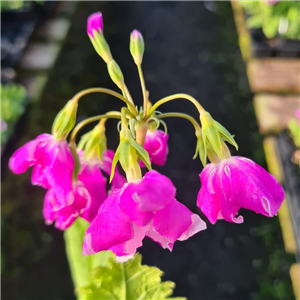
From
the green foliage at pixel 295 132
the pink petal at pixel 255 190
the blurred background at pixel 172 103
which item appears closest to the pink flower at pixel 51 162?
the pink petal at pixel 255 190

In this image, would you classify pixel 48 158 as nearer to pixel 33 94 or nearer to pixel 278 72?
pixel 33 94

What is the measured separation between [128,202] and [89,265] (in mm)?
390

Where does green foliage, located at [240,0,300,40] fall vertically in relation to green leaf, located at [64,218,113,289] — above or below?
above

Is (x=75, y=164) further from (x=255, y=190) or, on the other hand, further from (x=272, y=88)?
(x=272, y=88)

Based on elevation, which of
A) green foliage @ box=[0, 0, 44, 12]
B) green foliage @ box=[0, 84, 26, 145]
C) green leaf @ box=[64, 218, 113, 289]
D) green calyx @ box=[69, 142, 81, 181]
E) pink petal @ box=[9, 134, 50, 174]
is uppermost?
green foliage @ box=[0, 0, 44, 12]

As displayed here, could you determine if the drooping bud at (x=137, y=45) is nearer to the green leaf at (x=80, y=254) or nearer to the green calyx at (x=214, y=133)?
the green calyx at (x=214, y=133)

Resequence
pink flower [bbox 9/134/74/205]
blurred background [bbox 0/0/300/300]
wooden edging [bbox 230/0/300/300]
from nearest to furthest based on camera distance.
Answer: pink flower [bbox 9/134/74/205] → blurred background [bbox 0/0/300/300] → wooden edging [bbox 230/0/300/300]

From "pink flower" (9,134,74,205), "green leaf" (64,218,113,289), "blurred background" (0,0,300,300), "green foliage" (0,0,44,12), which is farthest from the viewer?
"green foliage" (0,0,44,12)

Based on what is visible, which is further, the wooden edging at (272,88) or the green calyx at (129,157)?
the wooden edging at (272,88)

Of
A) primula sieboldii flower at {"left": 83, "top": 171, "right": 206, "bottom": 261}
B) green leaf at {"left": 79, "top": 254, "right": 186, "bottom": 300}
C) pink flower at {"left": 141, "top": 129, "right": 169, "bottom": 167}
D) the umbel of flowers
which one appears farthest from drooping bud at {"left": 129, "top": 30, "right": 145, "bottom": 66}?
green leaf at {"left": 79, "top": 254, "right": 186, "bottom": 300}

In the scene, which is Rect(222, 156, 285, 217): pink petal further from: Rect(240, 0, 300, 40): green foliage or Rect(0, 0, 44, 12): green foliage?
Rect(0, 0, 44, 12): green foliage

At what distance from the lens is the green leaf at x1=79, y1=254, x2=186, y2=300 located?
0.59 m

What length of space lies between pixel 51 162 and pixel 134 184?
142 millimetres

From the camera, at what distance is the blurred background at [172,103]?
1.34 meters
